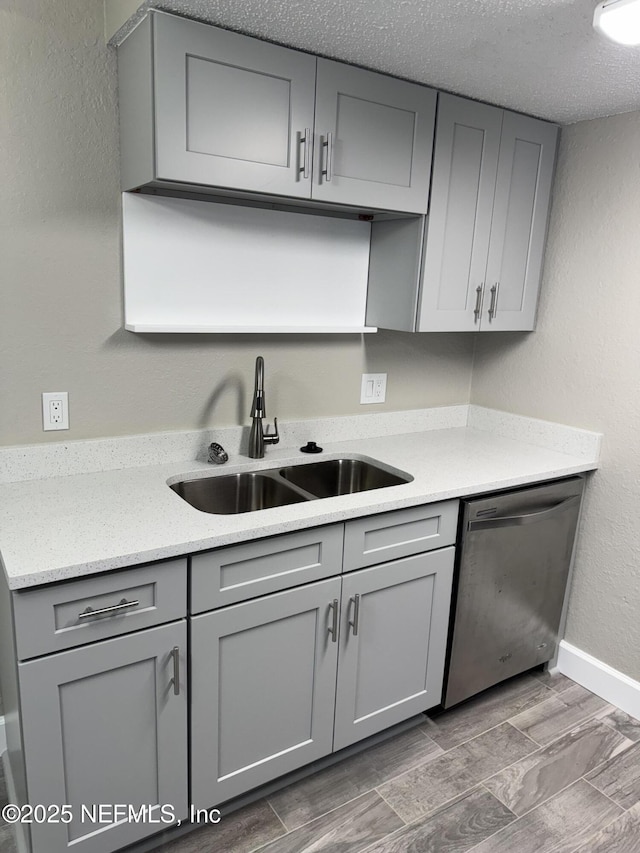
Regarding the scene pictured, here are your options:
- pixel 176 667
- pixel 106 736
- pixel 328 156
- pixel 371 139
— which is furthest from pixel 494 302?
pixel 106 736

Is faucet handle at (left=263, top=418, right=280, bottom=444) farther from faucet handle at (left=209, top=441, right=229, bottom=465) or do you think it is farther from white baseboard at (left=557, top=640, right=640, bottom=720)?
white baseboard at (left=557, top=640, right=640, bottom=720)

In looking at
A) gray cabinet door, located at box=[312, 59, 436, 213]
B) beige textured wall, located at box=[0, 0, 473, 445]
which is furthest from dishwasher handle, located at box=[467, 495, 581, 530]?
gray cabinet door, located at box=[312, 59, 436, 213]

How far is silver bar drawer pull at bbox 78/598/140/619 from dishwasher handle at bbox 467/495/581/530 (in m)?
1.12

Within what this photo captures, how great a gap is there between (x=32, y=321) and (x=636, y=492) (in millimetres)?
2145

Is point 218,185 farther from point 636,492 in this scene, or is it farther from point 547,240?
point 636,492

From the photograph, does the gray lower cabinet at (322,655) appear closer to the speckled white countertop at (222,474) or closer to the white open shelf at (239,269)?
the speckled white countertop at (222,474)

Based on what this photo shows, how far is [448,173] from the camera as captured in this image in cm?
215

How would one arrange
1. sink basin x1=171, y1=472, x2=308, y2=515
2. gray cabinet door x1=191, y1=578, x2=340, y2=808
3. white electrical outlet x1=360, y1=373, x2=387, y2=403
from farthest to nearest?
white electrical outlet x1=360, y1=373, x2=387, y2=403
sink basin x1=171, y1=472, x2=308, y2=515
gray cabinet door x1=191, y1=578, x2=340, y2=808

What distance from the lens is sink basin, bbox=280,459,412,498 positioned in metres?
2.26

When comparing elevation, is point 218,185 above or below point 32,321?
above

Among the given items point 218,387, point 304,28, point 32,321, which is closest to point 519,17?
point 304,28

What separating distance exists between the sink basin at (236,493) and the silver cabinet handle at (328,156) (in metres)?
1.01

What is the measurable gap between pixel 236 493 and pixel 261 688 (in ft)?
2.19

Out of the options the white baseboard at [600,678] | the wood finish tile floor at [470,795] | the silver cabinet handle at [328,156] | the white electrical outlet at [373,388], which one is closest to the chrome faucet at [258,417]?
the white electrical outlet at [373,388]
